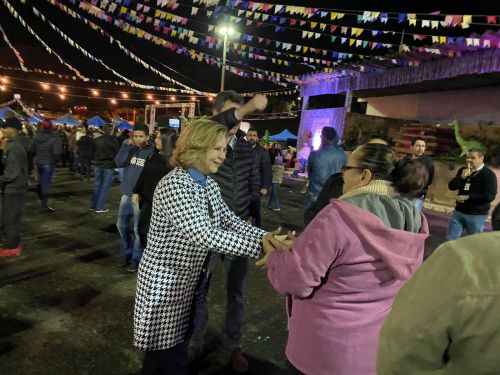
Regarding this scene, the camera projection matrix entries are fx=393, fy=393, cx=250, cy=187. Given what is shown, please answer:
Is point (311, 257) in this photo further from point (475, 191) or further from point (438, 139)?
point (438, 139)

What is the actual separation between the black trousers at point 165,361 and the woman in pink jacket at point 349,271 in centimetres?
74

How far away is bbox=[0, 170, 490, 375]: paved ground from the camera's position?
127 inches

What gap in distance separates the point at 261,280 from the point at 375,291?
365cm

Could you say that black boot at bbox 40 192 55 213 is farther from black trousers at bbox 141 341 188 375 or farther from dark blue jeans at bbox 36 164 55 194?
black trousers at bbox 141 341 188 375

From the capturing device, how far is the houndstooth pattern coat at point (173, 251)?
2.06 meters

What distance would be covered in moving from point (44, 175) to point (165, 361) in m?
7.51

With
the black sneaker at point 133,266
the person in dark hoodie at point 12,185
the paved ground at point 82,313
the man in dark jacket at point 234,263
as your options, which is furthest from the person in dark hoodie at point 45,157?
the man in dark jacket at point 234,263

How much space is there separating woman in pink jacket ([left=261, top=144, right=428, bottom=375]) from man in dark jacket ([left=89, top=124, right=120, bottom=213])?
722 centimetres

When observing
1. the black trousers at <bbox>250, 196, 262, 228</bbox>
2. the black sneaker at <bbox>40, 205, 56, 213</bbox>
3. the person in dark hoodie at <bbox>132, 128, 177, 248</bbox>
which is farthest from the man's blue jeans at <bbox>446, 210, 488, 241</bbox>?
the black sneaker at <bbox>40, 205, 56, 213</bbox>

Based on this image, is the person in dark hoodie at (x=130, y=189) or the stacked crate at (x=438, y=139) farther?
→ the stacked crate at (x=438, y=139)

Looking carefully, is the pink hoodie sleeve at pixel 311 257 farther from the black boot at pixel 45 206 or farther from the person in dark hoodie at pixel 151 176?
the black boot at pixel 45 206

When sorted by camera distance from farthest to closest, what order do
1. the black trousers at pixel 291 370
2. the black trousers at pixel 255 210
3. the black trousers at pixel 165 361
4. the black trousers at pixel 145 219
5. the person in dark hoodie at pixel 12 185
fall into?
the person in dark hoodie at pixel 12 185 < the black trousers at pixel 145 219 < the black trousers at pixel 255 210 < the black trousers at pixel 165 361 < the black trousers at pixel 291 370

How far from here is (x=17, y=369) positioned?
3033 mm

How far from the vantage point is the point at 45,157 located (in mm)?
8445
